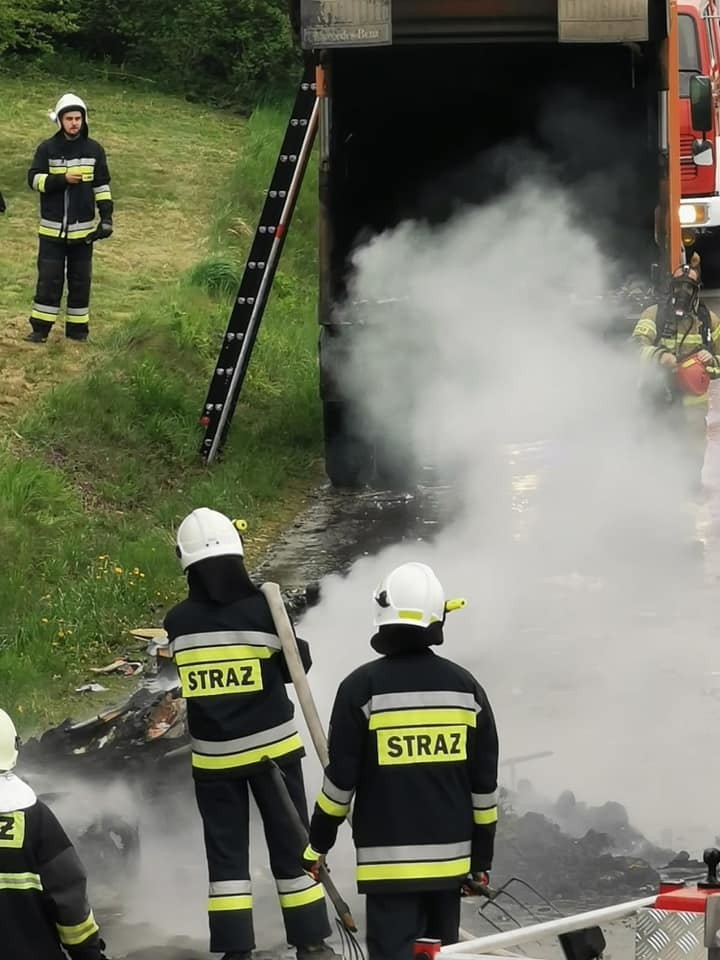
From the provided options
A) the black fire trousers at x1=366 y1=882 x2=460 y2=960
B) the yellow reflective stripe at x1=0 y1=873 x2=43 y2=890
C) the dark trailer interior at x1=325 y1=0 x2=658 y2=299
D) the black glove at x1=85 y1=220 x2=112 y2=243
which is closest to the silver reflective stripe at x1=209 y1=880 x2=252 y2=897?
the black fire trousers at x1=366 y1=882 x2=460 y2=960

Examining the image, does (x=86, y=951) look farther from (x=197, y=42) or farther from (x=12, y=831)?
(x=197, y=42)

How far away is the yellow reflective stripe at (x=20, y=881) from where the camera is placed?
198 inches

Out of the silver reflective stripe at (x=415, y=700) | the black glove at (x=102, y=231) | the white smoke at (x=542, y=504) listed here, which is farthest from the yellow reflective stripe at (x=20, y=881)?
the black glove at (x=102, y=231)

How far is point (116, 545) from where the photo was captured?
36.0 feet

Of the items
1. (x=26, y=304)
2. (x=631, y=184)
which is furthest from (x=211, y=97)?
(x=631, y=184)

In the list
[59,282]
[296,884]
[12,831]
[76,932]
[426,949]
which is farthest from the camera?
[59,282]

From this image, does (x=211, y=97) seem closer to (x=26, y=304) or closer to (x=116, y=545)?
(x=26, y=304)

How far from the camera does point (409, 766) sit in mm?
5488

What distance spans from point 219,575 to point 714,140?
12.6 metres

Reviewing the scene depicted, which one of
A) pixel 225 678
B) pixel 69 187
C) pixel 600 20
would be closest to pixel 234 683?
pixel 225 678

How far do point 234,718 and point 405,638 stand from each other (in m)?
1.09

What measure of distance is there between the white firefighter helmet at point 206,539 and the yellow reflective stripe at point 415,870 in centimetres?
129

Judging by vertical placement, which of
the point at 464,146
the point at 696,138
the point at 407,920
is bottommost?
the point at 407,920

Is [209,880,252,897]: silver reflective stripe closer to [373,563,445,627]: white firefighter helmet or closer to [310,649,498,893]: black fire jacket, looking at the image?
[310,649,498,893]: black fire jacket
